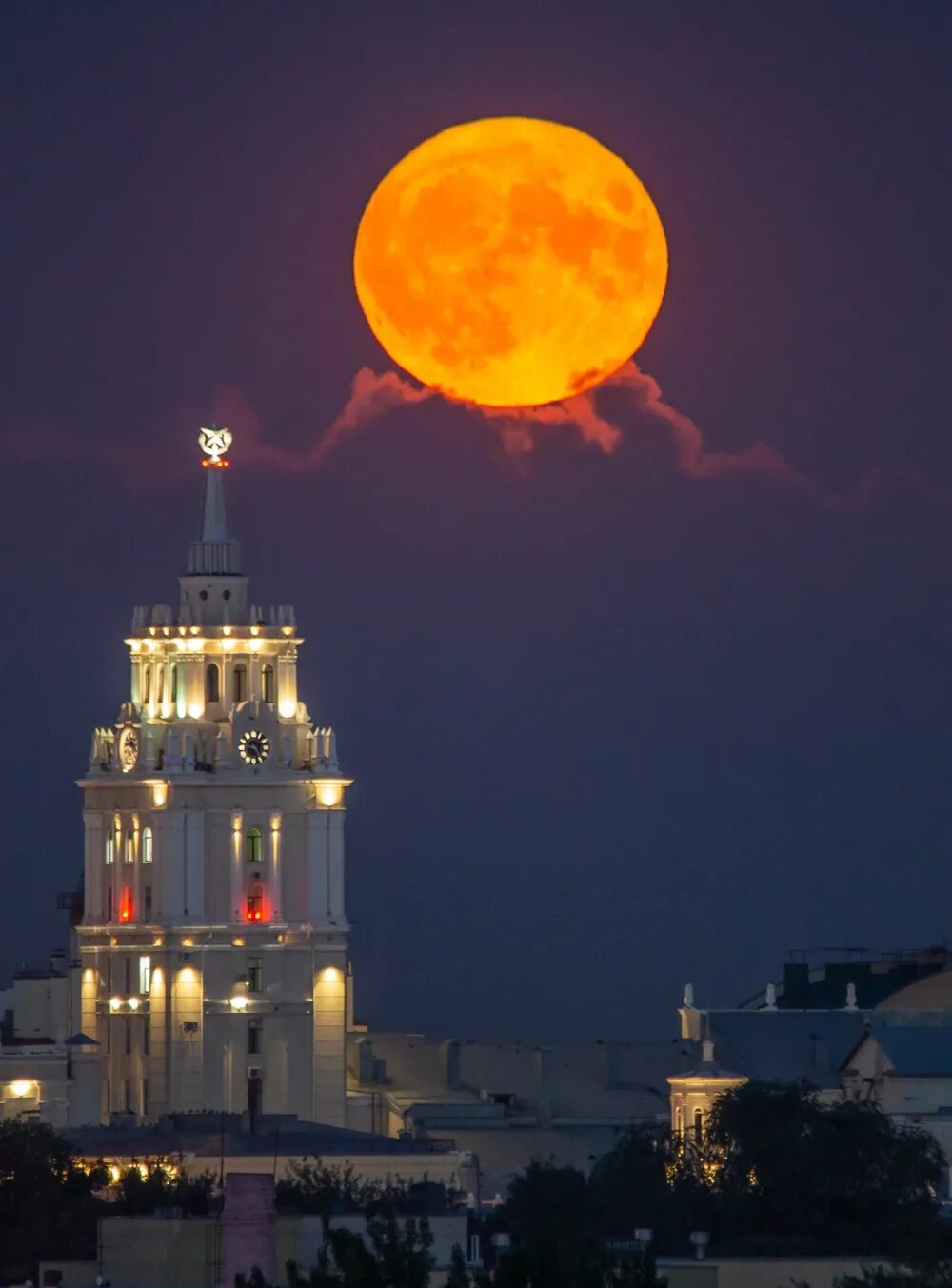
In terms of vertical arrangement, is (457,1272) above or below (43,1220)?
below

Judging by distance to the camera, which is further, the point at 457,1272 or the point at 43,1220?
the point at 43,1220

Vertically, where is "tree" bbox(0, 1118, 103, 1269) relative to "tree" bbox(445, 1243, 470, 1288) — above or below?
above

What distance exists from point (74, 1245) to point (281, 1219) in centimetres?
1129

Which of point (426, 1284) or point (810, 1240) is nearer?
point (426, 1284)

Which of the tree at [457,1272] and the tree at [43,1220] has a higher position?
the tree at [43,1220]

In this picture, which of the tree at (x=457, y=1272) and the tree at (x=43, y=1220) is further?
the tree at (x=43, y=1220)

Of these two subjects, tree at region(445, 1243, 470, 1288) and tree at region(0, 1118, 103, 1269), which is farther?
tree at region(0, 1118, 103, 1269)

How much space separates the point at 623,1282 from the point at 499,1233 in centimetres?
2676

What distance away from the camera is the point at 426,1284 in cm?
16362

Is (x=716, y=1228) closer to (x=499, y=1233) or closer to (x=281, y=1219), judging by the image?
(x=499, y=1233)

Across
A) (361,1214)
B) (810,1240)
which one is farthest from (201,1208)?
(810,1240)

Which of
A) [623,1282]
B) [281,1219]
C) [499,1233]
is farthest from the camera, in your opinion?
[499,1233]

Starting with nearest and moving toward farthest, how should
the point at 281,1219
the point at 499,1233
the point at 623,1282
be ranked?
the point at 623,1282, the point at 281,1219, the point at 499,1233

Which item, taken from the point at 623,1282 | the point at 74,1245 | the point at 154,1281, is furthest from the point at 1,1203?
the point at 623,1282
